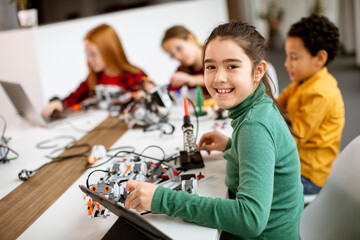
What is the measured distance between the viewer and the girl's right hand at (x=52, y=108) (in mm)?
1948

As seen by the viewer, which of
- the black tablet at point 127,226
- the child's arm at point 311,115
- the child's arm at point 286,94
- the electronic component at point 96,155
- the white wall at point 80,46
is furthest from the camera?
the white wall at point 80,46

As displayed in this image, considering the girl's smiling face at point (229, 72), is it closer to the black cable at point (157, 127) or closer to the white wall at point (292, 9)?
the black cable at point (157, 127)

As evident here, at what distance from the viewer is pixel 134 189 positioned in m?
0.85

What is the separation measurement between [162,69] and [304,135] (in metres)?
2.79

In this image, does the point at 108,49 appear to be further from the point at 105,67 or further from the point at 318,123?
the point at 318,123

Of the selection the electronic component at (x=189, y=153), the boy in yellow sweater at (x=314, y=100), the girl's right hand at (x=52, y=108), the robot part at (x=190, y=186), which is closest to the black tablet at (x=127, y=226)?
the robot part at (x=190, y=186)

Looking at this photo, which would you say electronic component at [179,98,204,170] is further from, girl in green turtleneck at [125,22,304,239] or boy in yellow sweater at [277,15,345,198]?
boy in yellow sweater at [277,15,345,198]

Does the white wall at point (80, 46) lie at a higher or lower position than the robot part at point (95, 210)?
higher

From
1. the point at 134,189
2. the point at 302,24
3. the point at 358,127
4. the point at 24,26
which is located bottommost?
the point at 358,127

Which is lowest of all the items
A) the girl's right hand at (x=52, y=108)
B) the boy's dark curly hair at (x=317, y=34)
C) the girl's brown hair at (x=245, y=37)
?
the girl's right hand at (x=52, y=108)

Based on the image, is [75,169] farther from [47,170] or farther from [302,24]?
[302,24]

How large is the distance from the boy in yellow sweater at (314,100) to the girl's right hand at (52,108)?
1387 millimetres

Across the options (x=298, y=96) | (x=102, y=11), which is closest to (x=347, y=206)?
(x=298, y=96)

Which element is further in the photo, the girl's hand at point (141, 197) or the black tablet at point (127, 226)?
the girl's hand at point (141, 197)
